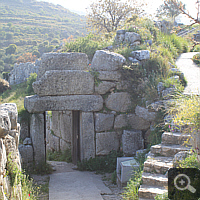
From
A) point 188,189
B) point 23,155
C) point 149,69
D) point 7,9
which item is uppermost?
point 7,9

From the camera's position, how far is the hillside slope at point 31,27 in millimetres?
33750

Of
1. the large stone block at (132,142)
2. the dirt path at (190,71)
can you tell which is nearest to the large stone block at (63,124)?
the large stone block at (132,142)

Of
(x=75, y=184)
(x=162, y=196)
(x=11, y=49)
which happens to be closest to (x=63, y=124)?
(x=75, y=184)

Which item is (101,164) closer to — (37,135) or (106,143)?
(106,143)

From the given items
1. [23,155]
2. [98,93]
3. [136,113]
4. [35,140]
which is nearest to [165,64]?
[136,113]

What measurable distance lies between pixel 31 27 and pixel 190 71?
4218cm

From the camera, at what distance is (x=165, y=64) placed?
752 cm

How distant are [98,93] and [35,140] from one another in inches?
89.8

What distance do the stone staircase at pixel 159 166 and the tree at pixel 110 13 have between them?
1129cm

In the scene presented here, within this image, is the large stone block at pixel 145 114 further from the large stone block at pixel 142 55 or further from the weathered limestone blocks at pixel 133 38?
the weathered limestone blocks at pixel 133 38

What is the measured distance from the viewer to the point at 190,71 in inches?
316

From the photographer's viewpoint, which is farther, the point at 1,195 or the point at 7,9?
the point at 7,9

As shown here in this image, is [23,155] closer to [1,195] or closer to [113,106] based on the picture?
[113,106]

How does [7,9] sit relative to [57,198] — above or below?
above
